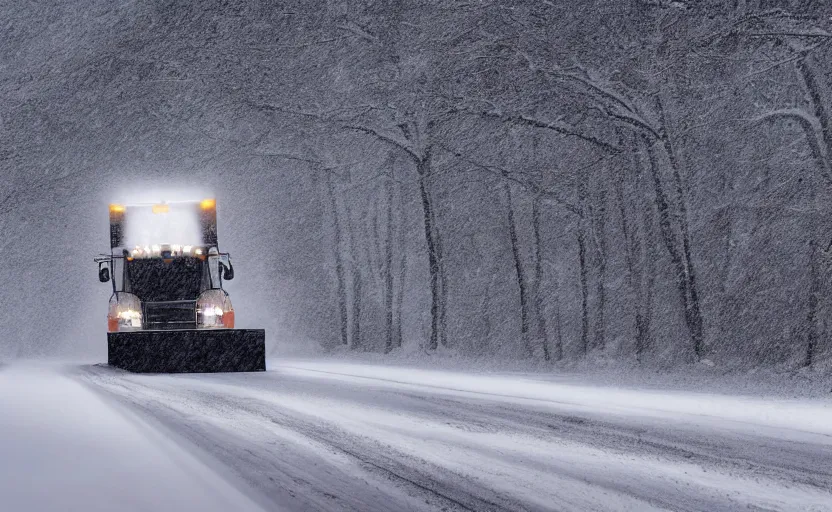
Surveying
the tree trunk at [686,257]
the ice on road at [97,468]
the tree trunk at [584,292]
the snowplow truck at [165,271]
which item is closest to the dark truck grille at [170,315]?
the snowplow truck at [165,271]

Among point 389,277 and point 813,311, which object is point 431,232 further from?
point 813,311

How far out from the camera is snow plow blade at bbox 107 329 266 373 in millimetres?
19812

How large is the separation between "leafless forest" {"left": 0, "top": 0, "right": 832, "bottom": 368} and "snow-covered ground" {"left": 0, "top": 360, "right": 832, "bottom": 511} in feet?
23.0

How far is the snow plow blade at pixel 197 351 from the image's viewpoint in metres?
19.8

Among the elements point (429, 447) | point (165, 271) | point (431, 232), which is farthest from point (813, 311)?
point (429, 447)

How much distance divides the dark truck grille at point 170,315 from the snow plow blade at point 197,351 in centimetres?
144

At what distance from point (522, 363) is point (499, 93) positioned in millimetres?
6438

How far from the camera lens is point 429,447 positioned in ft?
31.8

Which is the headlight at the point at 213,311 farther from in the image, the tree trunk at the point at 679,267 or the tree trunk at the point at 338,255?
the tree trunk at the point at 338,255

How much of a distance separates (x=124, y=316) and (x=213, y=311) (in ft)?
5.72

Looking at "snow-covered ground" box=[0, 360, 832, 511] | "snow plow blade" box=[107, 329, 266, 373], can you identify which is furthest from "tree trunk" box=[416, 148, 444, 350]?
"snow-covered ground" box=[0, 360, 832, 511]

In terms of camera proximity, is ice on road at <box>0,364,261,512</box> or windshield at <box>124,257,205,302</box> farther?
windshield at <box>124,257,205,302</box>

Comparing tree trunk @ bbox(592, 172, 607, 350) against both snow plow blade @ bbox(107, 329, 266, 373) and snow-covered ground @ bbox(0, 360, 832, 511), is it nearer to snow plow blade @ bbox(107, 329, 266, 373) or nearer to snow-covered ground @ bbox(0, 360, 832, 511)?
snow plow blade @ bbox(107, 329, 266, 373)

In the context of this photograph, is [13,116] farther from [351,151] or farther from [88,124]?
[351,151]
